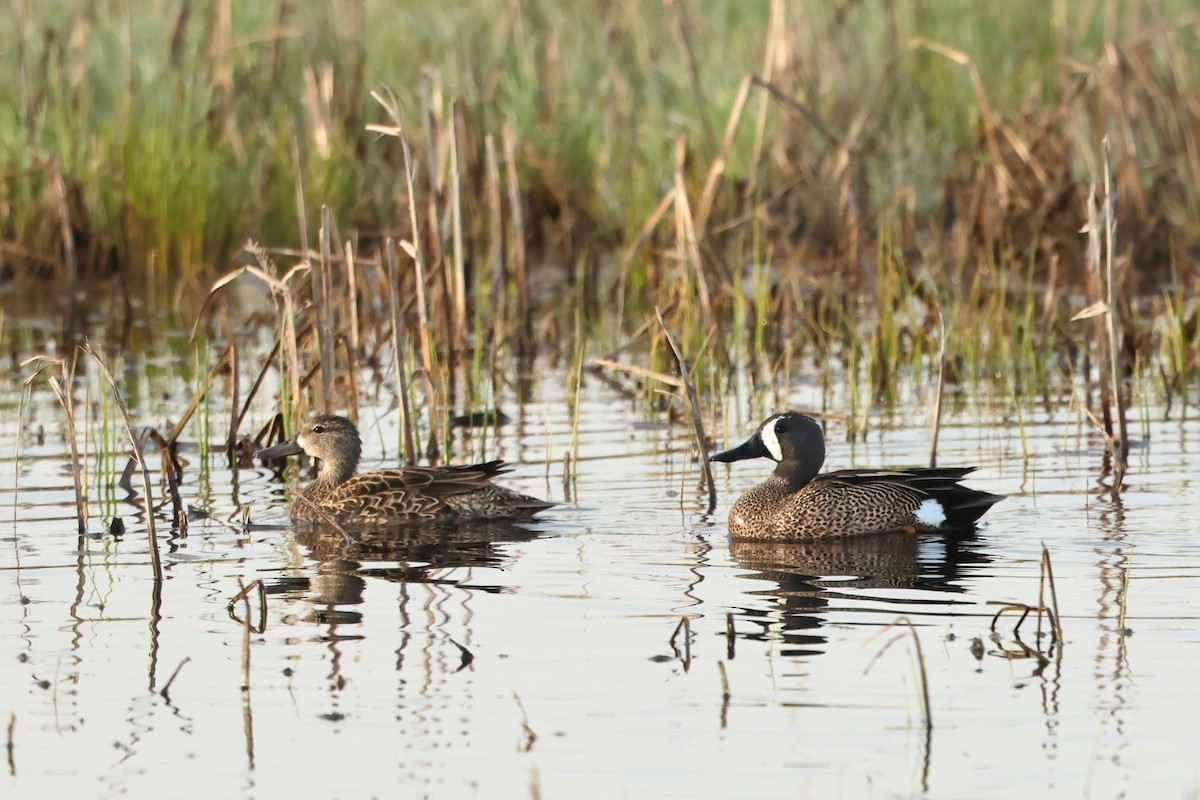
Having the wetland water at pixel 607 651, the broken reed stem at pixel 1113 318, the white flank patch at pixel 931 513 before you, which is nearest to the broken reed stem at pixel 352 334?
the wetland water at pixel 607 651

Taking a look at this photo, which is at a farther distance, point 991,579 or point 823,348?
point 823,348

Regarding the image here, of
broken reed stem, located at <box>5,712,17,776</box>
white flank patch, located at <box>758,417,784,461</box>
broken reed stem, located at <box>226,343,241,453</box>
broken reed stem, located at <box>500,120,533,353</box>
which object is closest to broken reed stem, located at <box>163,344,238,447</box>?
broken reed stem, located at <box>226,343,241,453</box>

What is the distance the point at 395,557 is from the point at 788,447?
1.62 meters

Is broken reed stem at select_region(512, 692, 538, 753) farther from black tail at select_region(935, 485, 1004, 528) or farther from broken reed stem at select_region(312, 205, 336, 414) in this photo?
broken reed stem at select_region(312, 205, 336, 414)

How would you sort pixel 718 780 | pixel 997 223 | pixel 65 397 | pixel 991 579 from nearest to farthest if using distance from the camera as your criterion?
pixel 718 780, pixel 991 579, pixel 65 397, pixel 997 223

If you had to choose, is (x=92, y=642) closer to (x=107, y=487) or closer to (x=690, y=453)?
(x=107, y=487)

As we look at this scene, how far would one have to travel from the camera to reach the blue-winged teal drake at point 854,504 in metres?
7.62

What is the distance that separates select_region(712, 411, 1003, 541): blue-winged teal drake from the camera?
7621 mm

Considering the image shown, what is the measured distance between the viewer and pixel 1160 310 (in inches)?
448

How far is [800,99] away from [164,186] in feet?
13.6

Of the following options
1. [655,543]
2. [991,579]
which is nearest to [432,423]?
[655,543]

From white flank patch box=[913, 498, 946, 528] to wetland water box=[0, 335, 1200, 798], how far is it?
14 cm

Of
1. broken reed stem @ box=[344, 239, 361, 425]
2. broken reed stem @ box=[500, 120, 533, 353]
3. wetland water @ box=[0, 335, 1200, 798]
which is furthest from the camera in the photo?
broken reed stem @ box=[500, 120, 533, 353]

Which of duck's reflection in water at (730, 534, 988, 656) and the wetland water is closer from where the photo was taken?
the wetland water
